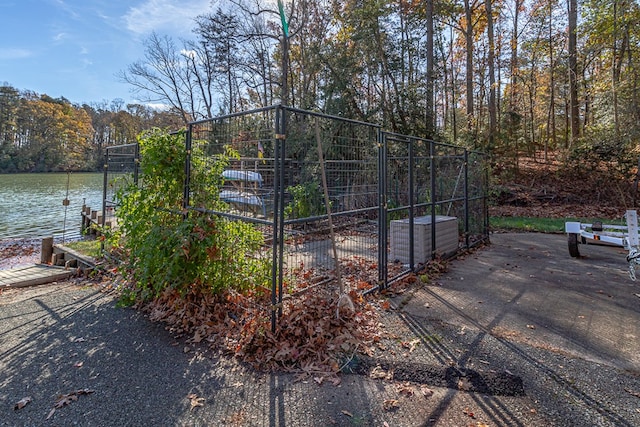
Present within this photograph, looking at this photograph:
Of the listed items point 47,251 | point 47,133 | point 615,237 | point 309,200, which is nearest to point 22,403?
point 309,200

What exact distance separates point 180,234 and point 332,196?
5.61ft

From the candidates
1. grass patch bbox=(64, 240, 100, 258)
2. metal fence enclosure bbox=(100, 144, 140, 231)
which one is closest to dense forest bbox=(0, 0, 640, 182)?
metal fence enclosure bbox=(100, 144, 140, 231)

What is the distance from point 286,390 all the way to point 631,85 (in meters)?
14.2

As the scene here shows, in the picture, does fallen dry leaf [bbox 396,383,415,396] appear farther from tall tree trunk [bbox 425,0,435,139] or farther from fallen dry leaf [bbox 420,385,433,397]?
tall tree trunk [bbox 425,0,435,139]

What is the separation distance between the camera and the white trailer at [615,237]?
3.83m

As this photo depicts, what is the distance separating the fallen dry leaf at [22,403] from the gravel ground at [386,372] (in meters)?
0.03

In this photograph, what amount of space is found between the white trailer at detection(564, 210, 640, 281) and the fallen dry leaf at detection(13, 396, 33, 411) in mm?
5622

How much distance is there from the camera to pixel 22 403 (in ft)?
6.49

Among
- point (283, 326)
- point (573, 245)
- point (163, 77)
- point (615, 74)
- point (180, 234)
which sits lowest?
point (283, 326)

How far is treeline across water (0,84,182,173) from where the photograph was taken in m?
36.5

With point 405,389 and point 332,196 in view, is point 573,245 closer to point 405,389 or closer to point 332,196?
point 332,196

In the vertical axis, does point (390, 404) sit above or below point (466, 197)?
below

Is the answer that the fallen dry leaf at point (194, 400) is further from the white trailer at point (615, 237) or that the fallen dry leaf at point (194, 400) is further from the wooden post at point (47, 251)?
the wooden post at point (47, 251)

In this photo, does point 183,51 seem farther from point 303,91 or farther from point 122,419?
point 122,419
